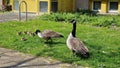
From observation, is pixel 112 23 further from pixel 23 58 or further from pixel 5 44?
pixel 23 58

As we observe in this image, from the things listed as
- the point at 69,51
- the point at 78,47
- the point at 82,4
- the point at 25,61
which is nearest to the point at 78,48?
the point at 78,47

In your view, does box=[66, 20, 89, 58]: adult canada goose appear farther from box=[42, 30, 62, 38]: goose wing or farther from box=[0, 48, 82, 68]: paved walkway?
box=[42, 30, 62, 38]: goose wing

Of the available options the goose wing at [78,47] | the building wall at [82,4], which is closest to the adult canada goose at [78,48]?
the goose wing at [78,47]

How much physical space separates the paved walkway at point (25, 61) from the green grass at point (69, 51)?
25 centimetres

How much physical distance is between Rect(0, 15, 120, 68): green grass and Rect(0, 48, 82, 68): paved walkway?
0.80ft

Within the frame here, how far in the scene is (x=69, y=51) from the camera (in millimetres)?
8438

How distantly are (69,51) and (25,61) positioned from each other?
1294mm

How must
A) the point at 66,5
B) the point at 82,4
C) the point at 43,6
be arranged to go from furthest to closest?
the point at 82,4 → the point at 66,5 → the point at 43,6

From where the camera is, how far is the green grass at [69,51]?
765 centimetres

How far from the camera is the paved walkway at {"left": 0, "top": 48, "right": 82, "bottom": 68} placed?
7.31m

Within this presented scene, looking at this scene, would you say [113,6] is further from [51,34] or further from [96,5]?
[51,34]

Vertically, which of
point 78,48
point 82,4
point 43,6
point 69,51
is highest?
point 82,4

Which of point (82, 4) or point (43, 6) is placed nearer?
point (43, 6)

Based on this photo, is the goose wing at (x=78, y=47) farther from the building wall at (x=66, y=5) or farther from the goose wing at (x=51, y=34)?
the building wall at (x=66, y=5)
